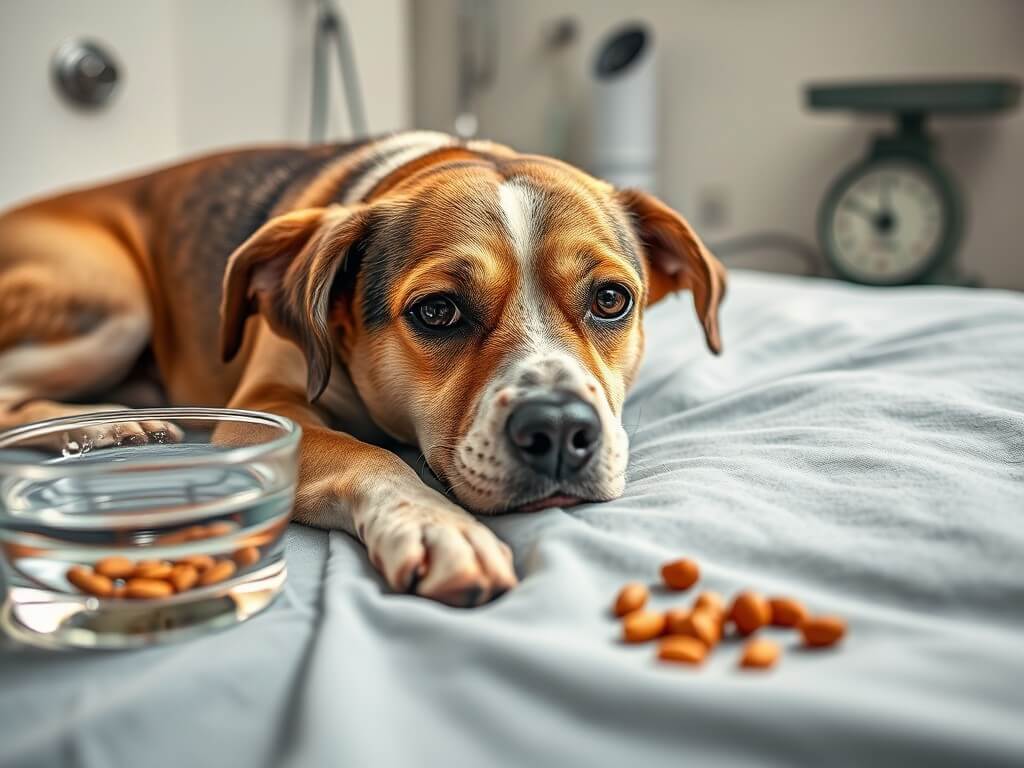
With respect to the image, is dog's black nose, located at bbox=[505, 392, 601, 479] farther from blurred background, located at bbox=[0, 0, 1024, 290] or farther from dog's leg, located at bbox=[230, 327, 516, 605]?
blurred background, located at bbox=[0, 0, 1024, 290]

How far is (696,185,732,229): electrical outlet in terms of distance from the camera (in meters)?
5.62

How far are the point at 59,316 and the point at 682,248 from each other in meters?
1.26

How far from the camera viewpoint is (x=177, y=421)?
49.7 inches

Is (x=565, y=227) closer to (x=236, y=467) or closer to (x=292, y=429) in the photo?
(x=292, y=429)

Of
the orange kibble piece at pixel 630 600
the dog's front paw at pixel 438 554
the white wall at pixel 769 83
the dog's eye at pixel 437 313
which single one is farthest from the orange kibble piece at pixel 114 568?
the white wall at pixel 769 83

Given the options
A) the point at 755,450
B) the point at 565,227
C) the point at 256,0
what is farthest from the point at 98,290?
the point at 256,0

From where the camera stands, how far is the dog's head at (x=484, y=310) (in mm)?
1289

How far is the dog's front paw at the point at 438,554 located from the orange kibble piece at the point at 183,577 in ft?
0.67

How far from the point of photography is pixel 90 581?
0.93 meters

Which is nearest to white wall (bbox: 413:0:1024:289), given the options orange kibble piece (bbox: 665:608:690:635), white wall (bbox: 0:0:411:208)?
white wall (bbox: 0:0:411:208)

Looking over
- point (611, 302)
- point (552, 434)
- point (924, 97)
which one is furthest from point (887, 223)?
point (552, 434)

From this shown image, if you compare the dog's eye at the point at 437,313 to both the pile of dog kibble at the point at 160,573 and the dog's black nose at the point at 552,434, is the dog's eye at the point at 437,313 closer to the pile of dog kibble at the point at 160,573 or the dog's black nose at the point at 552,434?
the dog's black nose at the point at 552,434

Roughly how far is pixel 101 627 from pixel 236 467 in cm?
19

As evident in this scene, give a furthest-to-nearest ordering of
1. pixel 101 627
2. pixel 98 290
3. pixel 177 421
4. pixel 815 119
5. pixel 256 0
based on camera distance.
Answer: pixel 815 119, pixel 256 0, pixel 98 290, pixel 177 421, pixel 101 627
